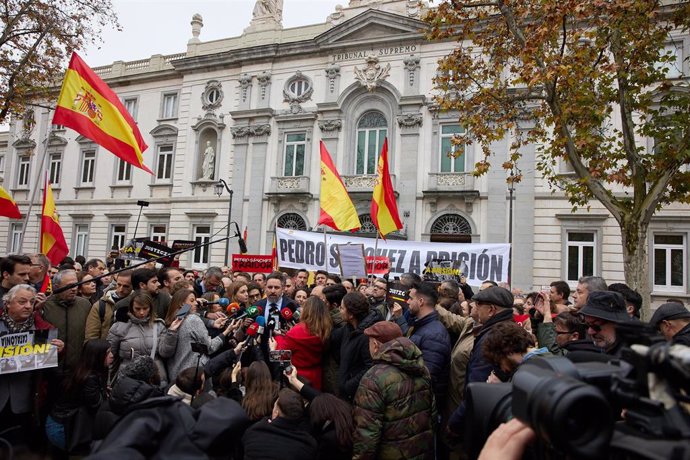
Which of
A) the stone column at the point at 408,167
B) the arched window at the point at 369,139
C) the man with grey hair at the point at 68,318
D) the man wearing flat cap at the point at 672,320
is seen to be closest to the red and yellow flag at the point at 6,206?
the man with grey hair at the point at 68,318

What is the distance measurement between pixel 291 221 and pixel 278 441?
1873 centimetres

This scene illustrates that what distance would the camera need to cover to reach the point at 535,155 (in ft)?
58.4

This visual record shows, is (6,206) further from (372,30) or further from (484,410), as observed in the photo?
(372,30)

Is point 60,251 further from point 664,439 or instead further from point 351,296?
point 664,439

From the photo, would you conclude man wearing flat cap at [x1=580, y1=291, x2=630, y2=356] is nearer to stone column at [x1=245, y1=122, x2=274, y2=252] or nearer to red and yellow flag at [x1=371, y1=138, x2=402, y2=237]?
red and yellow flag at [x1=371, y1=138, x2=402, y2=237]

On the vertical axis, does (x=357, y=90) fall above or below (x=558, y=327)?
above

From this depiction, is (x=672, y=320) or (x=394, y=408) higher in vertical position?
(x=672, y=320)

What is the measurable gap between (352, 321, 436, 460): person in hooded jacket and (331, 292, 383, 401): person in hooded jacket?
0.84 m

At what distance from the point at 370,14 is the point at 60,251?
17234 mm

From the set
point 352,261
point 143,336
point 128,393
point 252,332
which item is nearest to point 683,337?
point 252,332

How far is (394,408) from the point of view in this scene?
10.6 ft

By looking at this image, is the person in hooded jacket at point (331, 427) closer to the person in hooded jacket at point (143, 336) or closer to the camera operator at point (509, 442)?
the person in hooded jacket at point (143, 336)

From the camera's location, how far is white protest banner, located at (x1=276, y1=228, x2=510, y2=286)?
38.4 ft

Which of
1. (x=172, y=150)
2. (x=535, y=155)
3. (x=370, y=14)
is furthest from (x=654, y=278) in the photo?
(x=172, y=150)
